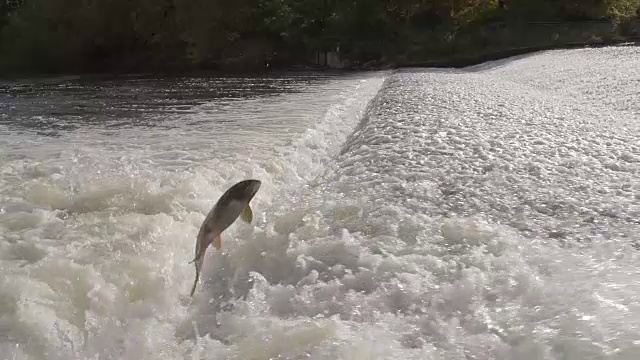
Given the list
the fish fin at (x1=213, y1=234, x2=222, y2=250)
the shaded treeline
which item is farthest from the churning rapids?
the shaded treeline

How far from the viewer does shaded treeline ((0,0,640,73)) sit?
2753 centimetres

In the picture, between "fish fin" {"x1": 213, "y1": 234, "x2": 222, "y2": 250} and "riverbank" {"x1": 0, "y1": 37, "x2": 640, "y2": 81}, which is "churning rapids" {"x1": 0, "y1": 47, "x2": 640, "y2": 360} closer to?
"fish fin" {"x1": 213, "y1": 234, "x2": 222, "y2": 250}

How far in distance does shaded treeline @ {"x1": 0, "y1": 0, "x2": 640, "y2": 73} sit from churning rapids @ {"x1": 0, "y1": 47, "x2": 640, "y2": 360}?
21.2 m

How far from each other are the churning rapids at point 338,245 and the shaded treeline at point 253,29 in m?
21.2

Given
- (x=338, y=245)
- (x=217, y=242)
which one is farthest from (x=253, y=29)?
(x=217, y=242)

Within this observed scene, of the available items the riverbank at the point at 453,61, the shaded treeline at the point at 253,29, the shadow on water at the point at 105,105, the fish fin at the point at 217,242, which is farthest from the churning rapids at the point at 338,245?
the shaded treeline at the point at 253,29

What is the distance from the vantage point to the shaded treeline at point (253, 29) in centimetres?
2753

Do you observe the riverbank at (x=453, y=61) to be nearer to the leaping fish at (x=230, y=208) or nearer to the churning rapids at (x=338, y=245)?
the churning rapids at (x=338, y=245)

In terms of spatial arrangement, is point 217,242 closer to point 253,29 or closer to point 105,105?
point 105,105

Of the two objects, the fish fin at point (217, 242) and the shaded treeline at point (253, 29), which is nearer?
the fish fin at point (217, 242)

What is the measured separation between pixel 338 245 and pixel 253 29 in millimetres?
27507

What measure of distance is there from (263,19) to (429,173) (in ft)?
83.9

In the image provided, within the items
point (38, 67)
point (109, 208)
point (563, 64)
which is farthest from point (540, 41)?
point (109, 208)

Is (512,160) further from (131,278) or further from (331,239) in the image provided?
(131,278)
